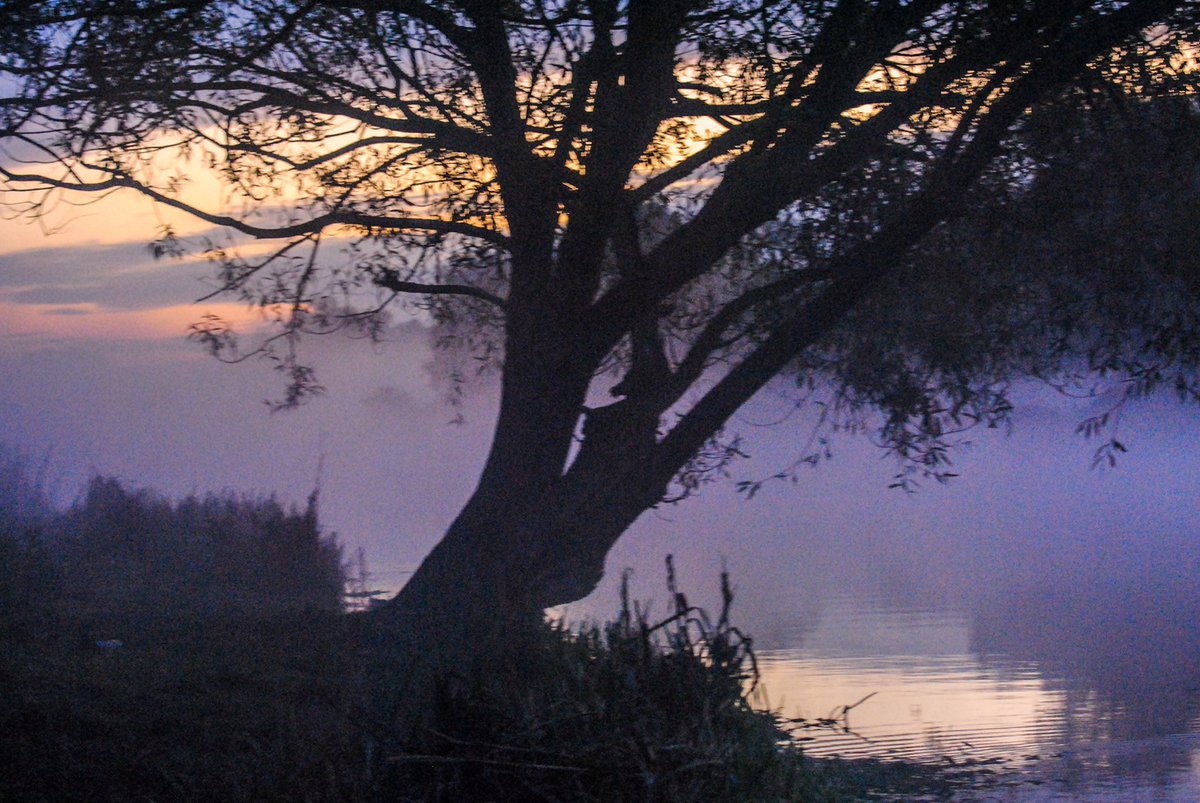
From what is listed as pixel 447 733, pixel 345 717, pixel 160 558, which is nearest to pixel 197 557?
pixel 160 558

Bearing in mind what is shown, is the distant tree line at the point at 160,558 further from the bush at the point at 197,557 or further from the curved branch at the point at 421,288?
the curved branch at the point at 421,288

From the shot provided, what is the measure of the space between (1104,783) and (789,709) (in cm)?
204

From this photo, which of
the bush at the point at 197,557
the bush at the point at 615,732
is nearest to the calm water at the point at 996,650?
the bush at the point at 615,732

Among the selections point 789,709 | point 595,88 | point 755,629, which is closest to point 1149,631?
point 755,629

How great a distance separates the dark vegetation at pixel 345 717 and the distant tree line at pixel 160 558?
79 mm

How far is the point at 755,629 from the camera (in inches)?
414

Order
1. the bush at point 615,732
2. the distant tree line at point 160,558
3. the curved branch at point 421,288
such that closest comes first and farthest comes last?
the bush at point 615,732 → the curved branch at point 421,288 → the distant tree line at point 160,558

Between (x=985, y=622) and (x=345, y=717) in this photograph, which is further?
(x=985, y=622)

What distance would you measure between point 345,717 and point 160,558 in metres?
6.24

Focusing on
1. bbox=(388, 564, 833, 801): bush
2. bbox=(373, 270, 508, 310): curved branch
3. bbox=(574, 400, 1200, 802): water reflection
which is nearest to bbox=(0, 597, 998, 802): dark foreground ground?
bbox=(388, 564, 833, 801): bush

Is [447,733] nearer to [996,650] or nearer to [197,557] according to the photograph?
[996,650]

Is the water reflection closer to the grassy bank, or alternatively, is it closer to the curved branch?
the grassy bank

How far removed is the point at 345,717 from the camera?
16.5ft

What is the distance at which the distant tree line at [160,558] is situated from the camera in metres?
8.29
